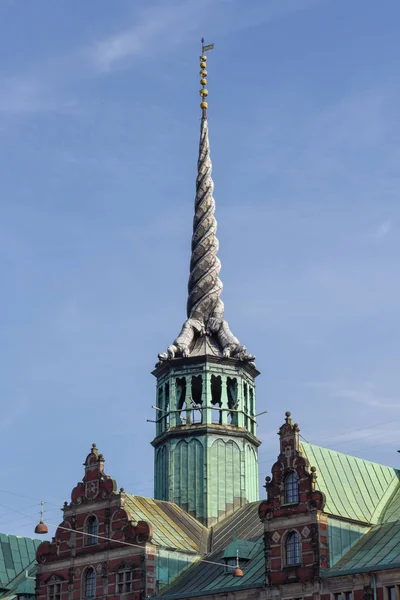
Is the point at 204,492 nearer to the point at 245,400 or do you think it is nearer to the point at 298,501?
the point at 245,400

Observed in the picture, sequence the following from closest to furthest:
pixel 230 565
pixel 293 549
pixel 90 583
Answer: pixel 293 549 < pixel 230 565 < pixel 90 583

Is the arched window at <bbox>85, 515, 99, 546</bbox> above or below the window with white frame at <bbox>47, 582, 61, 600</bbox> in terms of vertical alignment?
above

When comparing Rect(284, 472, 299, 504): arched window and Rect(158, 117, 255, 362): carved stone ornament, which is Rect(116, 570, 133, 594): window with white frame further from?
Rect(158, 117, 255, 362): carved stone ornament

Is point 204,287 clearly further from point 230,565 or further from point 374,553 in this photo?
point 374,553

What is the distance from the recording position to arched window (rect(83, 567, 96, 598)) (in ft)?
299

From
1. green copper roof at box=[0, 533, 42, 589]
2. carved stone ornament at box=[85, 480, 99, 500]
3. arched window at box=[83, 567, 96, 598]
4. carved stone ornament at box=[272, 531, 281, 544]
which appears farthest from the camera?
green copper roof at box=[0, 533, 42, 589]

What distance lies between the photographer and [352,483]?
88938 millimetres

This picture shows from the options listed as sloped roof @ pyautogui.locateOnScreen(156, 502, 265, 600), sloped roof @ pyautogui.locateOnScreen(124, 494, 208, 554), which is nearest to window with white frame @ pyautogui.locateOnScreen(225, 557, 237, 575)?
sloped roof @ pyautogui.locateOnScreen(156, 502, 265, 600)

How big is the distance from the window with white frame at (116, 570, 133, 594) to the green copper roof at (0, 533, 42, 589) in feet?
67.8

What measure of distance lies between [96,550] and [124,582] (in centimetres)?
365

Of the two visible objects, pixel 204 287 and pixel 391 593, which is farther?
pixel 204 287

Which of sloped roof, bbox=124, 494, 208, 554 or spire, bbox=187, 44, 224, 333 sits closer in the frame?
sloped roof, bbox=124, 494, 208, 554

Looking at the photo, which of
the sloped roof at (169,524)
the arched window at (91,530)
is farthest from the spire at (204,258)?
the arched window at (91,530)

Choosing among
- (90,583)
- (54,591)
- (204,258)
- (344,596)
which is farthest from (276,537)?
(204,258)
